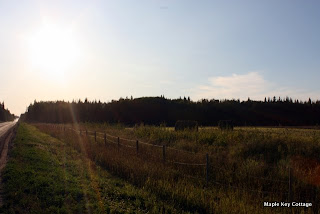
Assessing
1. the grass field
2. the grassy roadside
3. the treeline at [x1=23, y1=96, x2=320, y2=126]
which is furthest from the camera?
Answer: the treeline at [x1=23, y1=96, x2=320, y2=126]

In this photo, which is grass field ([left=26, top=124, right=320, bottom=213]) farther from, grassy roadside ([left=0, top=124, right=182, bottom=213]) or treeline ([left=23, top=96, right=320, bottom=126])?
treeline ([left=23, top=96, right=320, bottom=126])

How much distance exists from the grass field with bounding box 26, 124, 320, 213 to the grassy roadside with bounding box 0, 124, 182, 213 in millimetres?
820

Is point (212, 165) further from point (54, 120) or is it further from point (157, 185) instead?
point (54, 120)

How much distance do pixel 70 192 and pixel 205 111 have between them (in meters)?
56.7

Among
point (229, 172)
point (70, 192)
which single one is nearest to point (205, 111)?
point (229, 172)

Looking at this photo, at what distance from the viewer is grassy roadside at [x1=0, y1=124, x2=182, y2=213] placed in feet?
28.4

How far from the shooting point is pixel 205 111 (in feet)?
215

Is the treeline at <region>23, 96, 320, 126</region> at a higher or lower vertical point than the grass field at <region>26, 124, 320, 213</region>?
higher

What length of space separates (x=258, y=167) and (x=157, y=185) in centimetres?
448

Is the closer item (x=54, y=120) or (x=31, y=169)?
(x=31, y=169)

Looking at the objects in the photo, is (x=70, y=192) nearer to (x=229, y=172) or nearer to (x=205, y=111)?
(x=229, y=172)

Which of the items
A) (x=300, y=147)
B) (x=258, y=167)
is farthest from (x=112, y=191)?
(x=300, y=147)

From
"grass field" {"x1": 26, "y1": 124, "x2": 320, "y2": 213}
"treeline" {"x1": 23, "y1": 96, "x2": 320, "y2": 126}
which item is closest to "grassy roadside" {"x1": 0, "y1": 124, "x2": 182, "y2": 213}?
"grass field" {"x1": 26, "y1": 124, "x2": 320, "y2": 213}

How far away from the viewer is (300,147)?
52.6 feet
